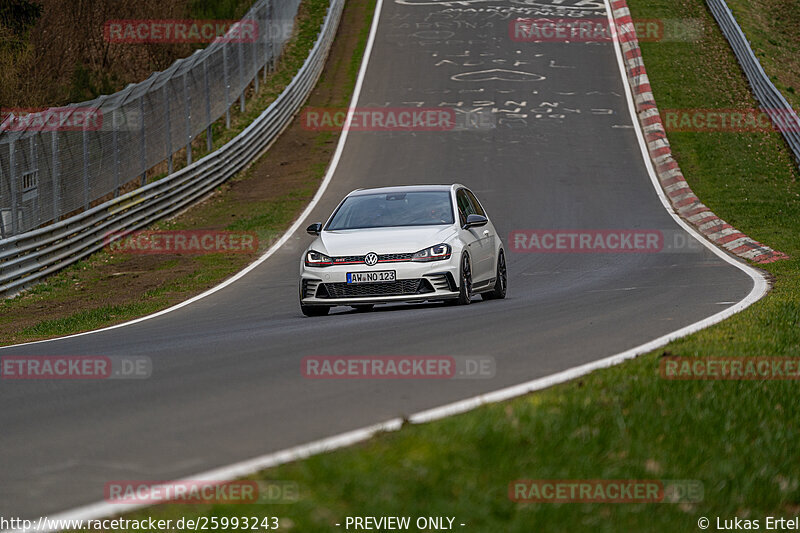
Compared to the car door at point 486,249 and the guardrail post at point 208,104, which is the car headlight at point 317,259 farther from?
the guardrail post at point 208,104

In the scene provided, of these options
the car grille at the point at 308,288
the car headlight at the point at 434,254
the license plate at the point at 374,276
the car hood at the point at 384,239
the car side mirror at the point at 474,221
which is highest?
the car side mirror at the point at 474,221

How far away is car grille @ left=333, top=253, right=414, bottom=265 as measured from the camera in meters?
13.7

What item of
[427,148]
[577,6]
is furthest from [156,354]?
[577,6]

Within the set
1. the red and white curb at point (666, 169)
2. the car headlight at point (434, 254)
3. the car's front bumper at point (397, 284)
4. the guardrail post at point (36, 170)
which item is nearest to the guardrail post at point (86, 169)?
the guardrail post at point (36, 170)

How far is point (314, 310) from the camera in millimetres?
14242

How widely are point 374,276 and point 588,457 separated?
8.33 meters

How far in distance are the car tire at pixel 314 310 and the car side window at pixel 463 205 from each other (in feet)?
7.00

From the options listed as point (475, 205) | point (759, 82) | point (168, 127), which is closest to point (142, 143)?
point (168, 127)

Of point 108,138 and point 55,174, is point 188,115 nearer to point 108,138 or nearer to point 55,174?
→ point 108,138

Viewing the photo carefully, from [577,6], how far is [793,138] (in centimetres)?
1937

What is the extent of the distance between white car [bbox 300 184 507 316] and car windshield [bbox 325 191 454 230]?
0.01m

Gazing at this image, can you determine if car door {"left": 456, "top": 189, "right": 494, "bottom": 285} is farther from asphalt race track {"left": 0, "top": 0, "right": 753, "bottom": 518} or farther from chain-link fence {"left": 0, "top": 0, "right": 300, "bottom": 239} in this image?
chain-link fence {"left": 0, "top": 0, "right": 300, "bottom": 239}

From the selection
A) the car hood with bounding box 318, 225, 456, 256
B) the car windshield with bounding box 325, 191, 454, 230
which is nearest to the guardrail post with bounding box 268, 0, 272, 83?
the car windshield with bounding box 325, 191, 454, 230

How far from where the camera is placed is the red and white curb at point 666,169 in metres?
21.7
